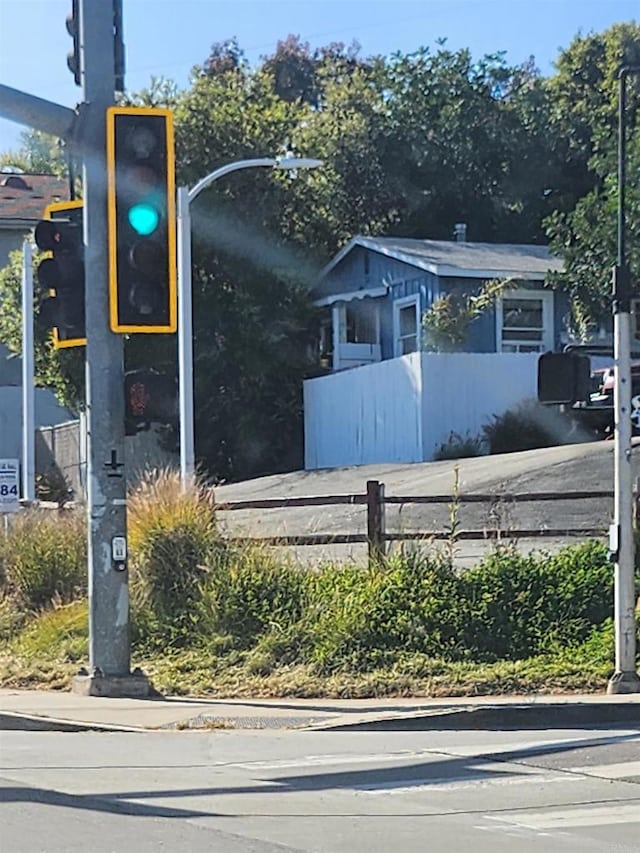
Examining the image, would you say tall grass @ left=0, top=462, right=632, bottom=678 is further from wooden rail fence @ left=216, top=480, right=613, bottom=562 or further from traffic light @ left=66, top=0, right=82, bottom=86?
traffic light @ left=66, top=0, right=82, bottom=86

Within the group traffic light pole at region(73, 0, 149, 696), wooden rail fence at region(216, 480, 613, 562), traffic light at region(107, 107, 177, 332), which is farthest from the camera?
wooden rail fence at region(216, 480, 613, 562)

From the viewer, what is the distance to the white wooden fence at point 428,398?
109 ft

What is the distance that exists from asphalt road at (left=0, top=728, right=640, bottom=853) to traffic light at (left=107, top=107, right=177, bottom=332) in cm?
402

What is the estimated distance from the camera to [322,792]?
963 cm

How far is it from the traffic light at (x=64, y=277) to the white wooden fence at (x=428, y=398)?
19.2 metres

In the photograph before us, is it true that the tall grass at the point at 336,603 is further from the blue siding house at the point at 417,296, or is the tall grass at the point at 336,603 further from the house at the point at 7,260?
the house at the point at 7,260

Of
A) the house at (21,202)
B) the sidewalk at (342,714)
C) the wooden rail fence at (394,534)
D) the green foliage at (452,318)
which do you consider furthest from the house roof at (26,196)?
the sidewalk at (342,714)

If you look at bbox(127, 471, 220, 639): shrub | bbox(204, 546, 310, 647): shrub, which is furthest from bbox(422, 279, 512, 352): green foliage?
bbox(204, 546, 310, 647): shrub

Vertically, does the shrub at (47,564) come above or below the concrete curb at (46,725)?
above

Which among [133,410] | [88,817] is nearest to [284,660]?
[133,410]

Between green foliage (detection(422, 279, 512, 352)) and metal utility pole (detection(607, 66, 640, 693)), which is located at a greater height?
green foliage (detection(422, 279, 512, 352))

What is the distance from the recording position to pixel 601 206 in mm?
35750

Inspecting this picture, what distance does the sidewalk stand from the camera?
509 inches

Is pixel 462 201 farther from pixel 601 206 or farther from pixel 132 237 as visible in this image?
pixel 132 237
